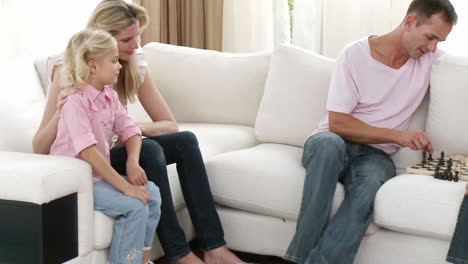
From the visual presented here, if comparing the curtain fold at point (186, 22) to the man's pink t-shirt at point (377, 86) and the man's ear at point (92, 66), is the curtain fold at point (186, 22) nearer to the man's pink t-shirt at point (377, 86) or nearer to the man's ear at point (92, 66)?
the man's pink t-shirt at point (377, 86)

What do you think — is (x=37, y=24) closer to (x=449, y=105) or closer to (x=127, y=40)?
(x=127, y=40)

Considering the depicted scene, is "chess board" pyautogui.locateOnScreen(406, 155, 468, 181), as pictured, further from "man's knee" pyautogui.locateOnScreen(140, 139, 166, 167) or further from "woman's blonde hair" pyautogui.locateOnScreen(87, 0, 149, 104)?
"woman's blonde hair" pyautogui.locateOnScreen(87, 0, 149, 104)

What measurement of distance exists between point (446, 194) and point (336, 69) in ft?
2.07

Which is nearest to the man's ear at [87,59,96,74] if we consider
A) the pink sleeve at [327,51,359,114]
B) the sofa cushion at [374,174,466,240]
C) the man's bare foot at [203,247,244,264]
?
the man's bare foot at [203,247,244,264]

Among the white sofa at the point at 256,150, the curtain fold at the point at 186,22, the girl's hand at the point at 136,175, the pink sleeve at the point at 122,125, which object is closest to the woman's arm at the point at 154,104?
the white sofa at the point at 256,150

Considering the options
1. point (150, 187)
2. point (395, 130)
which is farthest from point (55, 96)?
point (395, 130)

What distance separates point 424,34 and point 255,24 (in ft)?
5.72

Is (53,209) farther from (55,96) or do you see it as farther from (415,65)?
(415,65)

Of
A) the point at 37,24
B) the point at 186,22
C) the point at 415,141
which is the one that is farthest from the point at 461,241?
→ the point at 37,24

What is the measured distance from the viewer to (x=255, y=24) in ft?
12.4

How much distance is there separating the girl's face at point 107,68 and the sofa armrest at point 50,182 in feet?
0.95

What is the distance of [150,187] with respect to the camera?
76.4 inches

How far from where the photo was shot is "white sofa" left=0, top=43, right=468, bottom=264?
5.90 feet

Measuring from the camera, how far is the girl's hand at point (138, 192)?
1846mm
